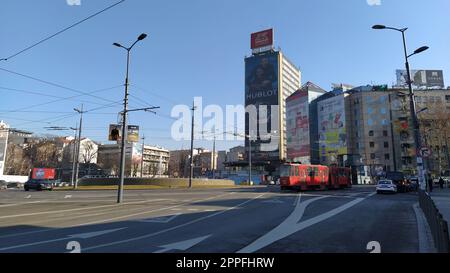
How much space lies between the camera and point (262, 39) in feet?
529

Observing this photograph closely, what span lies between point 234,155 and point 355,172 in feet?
376

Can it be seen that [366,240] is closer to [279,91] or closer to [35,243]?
[35,243]

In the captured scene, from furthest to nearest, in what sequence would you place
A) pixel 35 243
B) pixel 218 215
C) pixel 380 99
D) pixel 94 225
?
pixel 380 99 → pixel 218 215 → pixel 94 225 → pixel 35 243

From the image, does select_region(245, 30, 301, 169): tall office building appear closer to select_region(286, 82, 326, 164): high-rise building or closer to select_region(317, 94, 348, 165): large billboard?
select_region(286, 82, 326, 164): high-rise building

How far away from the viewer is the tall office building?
156 metres

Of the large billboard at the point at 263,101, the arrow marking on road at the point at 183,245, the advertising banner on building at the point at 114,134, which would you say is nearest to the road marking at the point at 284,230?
the arrow marking on road at the point at 183,245

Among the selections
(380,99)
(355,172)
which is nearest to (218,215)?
(355,172)

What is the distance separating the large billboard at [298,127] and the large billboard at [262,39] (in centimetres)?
3323

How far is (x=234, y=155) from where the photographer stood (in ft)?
613

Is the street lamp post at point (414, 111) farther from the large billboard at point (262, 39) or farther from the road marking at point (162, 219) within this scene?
the large billboard at point (262, 39)

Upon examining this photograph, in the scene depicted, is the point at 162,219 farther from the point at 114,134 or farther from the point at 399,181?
the point at 399,181

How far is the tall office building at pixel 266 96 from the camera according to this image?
512 feet

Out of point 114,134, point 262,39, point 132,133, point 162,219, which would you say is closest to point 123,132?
point 114,134

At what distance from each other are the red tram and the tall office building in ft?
342
